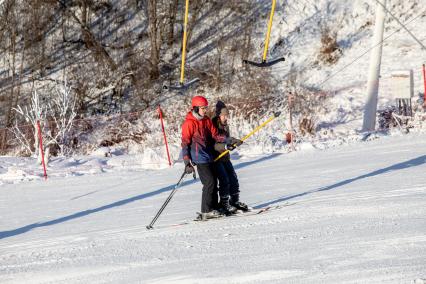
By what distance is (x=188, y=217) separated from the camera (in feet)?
32.8

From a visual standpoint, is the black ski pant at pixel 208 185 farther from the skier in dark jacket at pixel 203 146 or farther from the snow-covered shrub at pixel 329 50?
the snow-covered shrub at pixel 329 50

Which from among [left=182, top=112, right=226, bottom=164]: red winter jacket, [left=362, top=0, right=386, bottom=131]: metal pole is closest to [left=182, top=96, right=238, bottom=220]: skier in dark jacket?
[left=182, top=112, right=226, bottom=164]: red winter jacket

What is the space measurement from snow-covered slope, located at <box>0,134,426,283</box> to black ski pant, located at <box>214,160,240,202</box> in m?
0.38

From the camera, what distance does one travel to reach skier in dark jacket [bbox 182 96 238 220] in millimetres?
9141

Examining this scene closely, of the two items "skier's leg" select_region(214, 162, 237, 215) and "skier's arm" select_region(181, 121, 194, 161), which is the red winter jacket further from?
"skier's leg" select_region(214, 162, 237, 215)

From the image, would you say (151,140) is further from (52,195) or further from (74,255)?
(74,255)

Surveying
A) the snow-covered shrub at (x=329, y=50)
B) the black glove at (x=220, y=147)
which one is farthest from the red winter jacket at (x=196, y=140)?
the snow-covered shrub at (x=329, y=50)

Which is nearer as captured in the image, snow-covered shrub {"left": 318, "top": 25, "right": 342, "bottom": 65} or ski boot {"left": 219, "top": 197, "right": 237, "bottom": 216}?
ski boot {"left": 219, "top": 197, "right": 237, "bottom": 216}

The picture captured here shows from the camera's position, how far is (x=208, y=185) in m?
9.31

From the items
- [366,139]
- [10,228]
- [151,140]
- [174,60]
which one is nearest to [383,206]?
[10,228]

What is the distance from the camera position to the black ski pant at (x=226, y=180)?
943 cm

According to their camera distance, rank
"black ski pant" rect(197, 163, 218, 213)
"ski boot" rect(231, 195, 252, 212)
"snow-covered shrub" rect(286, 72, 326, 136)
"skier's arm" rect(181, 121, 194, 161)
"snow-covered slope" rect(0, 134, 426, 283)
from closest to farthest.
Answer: "snow-covered slope" rect(0, 134, 426, 283) → "skier's arm" rect(181, 121, 194, 161) → "black ski pant" rect(197, 163, 218, 213) → "ski boot" rect(231, 195, 252, 212) → "snow-covered shrub" rect(286, 72, 326, 136)

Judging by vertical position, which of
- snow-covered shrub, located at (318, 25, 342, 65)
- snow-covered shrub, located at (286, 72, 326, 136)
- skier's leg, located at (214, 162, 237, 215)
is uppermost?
snow-covered shrub, located at (318, 25, 342, 65)

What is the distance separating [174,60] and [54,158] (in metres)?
12.2
